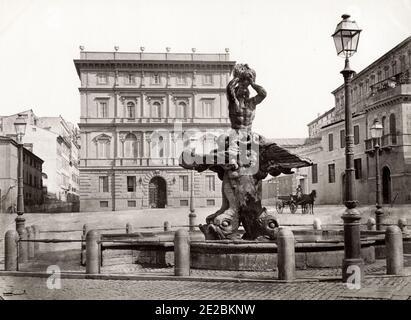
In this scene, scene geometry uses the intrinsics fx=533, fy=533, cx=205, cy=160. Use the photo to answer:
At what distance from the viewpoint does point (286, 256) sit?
8.89 metres

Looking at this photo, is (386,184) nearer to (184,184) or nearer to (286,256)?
(184,184)

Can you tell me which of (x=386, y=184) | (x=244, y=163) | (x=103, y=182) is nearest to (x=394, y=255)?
(x=244, y=163)

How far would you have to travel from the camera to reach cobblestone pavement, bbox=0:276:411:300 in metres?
7.70

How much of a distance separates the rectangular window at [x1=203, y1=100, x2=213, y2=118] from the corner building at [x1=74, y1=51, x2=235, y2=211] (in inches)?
3.9

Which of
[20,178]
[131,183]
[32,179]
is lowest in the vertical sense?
[20,178]

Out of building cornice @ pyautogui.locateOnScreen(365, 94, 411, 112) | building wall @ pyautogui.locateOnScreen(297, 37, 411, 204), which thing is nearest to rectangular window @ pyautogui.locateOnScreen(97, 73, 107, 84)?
building wall @ pyautogui.locateOnScreen(297, 37, 411, 204)

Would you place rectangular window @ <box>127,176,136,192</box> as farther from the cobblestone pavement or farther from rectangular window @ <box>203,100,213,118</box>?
the cobblestone pavement

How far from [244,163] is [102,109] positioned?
41.4m

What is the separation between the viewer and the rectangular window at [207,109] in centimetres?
5250

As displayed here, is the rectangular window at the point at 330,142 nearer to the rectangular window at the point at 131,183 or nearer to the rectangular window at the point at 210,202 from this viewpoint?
the rectangular window at the point at 210,202

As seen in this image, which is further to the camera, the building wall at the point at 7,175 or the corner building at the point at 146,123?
the corner building at the point at 146,123

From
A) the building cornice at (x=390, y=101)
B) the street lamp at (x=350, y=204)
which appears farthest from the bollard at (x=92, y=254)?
the building cornice at (x=390, y=101)

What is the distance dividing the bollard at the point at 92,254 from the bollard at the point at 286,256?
3387mm
